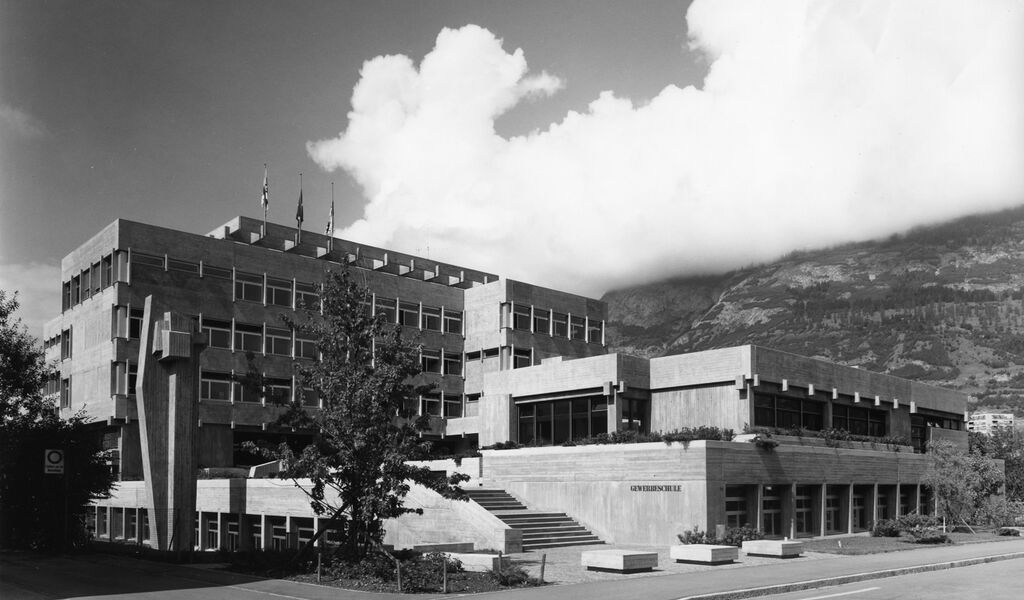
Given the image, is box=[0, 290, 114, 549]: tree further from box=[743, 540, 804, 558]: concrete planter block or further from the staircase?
box=[743, 540, 804, 558]: concrete planter block

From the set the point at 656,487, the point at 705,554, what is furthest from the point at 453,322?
the point at 705,554

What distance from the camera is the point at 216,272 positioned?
204 ft

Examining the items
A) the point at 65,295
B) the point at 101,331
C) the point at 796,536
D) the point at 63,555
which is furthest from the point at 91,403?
the point at 796,536

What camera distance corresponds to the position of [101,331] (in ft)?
196

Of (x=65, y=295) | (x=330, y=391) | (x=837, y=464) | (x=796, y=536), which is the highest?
(x=65, y=295)

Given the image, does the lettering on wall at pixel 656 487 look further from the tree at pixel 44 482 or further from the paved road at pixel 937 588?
the tree at pixel 44 482

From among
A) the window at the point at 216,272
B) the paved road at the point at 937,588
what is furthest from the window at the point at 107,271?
the paved road at the point at 937,588

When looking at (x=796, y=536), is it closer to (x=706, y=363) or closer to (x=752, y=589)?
(x=706, y=363)

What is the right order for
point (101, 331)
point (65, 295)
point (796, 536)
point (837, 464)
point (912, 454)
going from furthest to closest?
point (65, 295) < point (101, 331) < point (912, 454) < point (837, 464) < point (796, 536)

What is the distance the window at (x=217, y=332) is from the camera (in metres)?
61.1

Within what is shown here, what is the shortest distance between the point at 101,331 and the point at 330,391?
1517 inches

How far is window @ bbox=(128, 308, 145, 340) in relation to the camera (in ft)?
191

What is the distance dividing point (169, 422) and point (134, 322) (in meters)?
25.7

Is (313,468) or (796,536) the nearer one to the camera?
(313,468)
